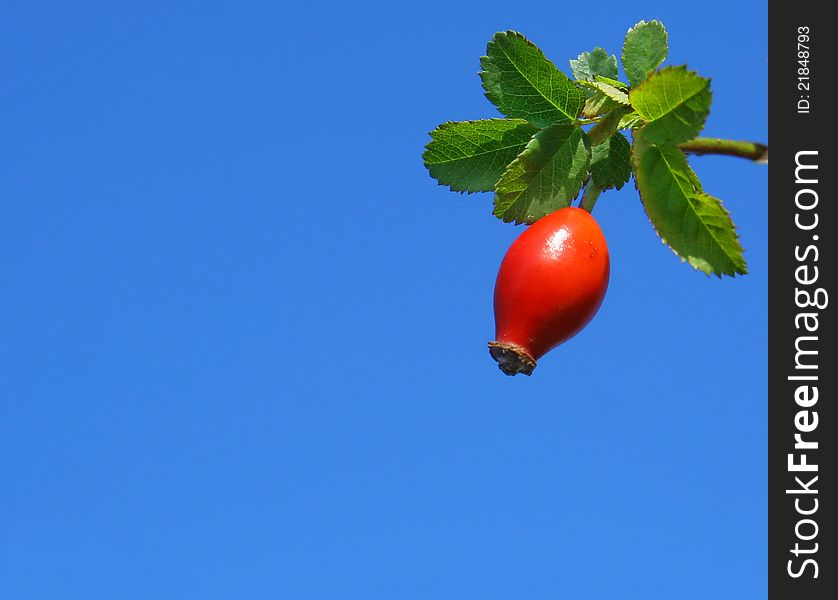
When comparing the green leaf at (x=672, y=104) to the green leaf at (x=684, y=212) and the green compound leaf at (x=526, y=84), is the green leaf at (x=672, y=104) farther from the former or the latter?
the green compound leaf at (x=526, y=84)

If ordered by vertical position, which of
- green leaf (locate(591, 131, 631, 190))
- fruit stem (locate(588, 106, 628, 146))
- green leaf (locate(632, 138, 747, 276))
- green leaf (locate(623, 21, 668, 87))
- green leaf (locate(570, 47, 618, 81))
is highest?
green leaf (locate(570, 47, 618, 81))

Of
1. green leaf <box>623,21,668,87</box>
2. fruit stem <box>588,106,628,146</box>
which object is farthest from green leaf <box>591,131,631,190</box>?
green leaf <box>623,21,668,87</box>

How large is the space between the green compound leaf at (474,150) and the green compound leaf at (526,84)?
59 mm

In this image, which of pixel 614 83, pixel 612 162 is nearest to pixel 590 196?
pixel 612 162

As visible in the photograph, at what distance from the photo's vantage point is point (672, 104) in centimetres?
177

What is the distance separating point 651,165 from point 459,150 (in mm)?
418

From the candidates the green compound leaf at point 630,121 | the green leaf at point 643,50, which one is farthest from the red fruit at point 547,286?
the green leaf at point 643,50

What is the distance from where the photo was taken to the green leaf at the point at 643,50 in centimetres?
197

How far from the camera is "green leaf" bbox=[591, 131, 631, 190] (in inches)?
78.6

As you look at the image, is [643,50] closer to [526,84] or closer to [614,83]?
[614,83]

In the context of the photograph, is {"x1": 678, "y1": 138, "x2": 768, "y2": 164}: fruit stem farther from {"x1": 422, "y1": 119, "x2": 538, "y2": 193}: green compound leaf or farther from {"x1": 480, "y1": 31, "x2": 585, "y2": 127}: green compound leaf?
{"x1": 422, "y1": 119, "x2": 538, "y2": 193}: green compound leaf

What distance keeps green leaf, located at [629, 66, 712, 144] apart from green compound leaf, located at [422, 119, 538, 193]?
1.00 ft

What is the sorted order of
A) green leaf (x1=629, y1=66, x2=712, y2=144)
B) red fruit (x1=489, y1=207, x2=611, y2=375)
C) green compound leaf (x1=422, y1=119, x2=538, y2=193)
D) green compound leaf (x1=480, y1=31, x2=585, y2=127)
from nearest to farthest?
green leaf (x1=629, y1=66, x2=712, y2=144) → red fruit (x1=489, y1=207, x2=611, y2=375) → green compound leaf (x1=480, y1=31, x2=585, y2=127) → green compound leaf (x1=422, y1=119, x2=538, y2=193)

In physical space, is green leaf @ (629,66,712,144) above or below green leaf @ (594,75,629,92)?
below
